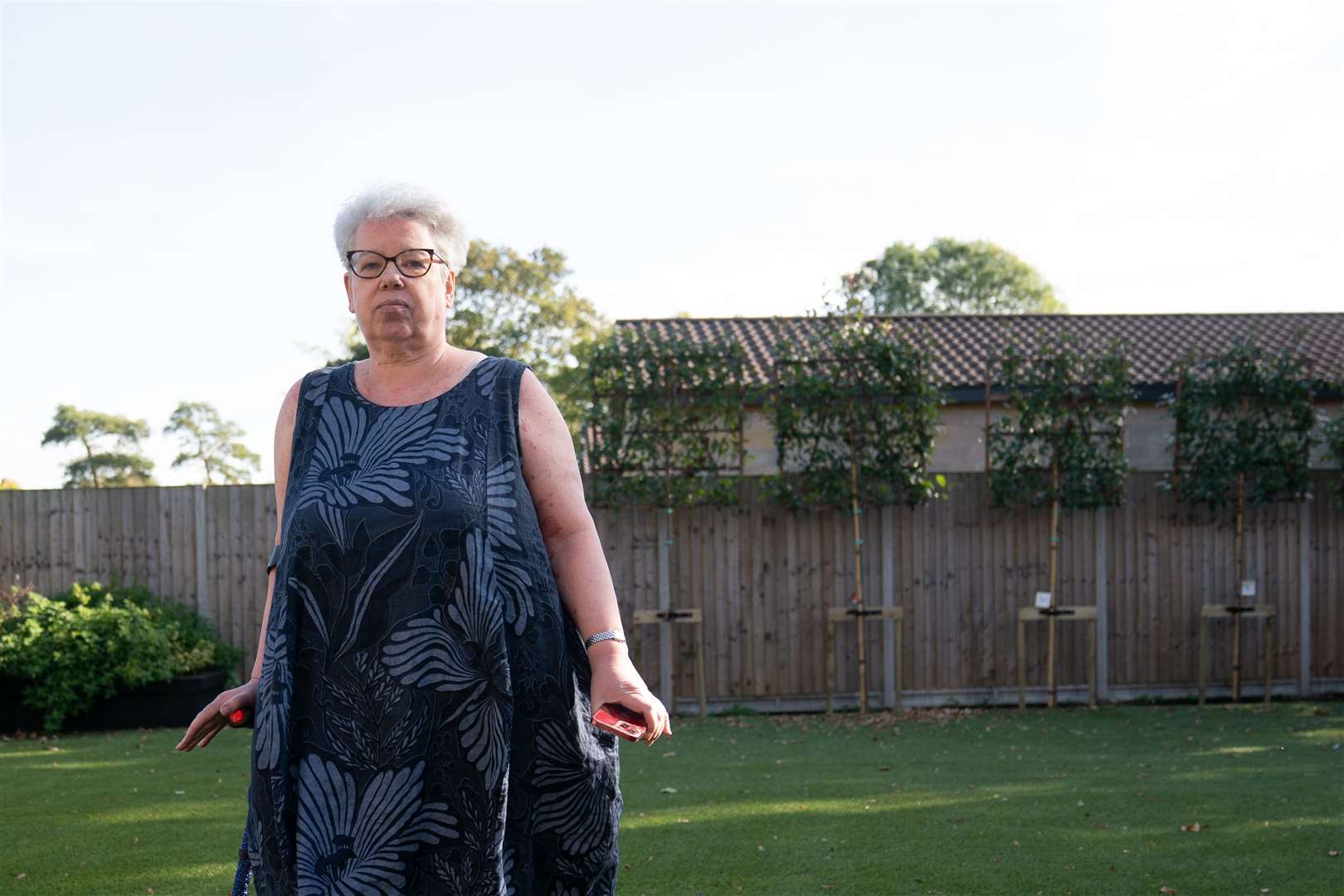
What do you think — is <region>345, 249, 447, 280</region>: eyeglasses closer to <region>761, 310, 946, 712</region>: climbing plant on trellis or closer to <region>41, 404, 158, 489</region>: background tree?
<region>761, 310, 946, 712</region>: climbing plant on trellis

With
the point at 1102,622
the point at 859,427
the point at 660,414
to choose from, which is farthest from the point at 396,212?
the point at 1102,622

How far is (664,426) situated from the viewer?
955cm

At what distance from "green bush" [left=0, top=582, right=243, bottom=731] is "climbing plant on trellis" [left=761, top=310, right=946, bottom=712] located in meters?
4.80

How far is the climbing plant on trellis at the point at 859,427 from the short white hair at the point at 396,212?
740 cm

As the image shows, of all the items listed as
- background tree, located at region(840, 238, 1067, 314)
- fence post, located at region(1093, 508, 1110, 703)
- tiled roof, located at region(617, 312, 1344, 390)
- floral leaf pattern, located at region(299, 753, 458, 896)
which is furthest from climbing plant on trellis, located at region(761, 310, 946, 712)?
background tree, located at region(840, 238, 1067, 314)

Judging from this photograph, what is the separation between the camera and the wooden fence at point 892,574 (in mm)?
9695

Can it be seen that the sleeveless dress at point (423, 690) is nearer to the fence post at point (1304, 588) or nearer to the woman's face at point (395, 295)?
the woman's face at point (395, 295)

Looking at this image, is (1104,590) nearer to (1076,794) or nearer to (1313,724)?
(1313,724)

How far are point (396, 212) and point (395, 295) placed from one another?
0.16 metres

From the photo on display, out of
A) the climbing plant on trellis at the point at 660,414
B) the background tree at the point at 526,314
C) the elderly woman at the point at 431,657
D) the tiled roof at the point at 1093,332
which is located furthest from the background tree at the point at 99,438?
the elderly woman at the point at 431,657

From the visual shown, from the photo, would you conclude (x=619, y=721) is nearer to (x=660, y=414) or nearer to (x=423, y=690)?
(x=423, y=690)

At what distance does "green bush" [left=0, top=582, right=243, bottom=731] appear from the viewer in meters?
8.62

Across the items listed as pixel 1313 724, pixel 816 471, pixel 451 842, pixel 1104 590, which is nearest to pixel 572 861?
pixel 451 842

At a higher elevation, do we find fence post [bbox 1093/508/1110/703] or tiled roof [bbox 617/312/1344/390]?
tiled roof [bbox 617/312/1344/390]
